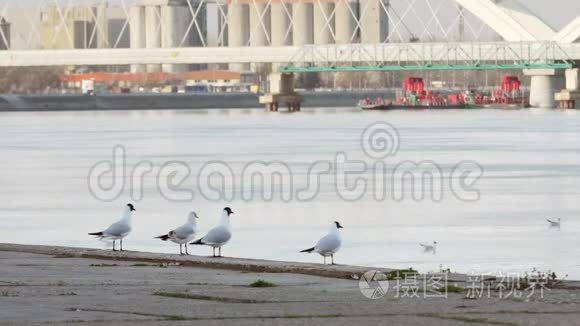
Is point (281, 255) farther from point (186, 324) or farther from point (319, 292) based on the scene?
point (186, 324)

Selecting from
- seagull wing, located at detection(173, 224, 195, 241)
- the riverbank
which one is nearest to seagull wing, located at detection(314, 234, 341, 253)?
the riverbank

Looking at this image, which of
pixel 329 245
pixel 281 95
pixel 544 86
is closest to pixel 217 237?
pixel 329 245

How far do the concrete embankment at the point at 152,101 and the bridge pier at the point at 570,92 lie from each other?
50.8 meters

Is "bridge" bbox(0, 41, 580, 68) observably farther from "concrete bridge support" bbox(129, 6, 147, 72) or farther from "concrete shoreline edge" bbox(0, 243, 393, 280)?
"concrete shoreline edge" bbox(0, 243, 393, 280)

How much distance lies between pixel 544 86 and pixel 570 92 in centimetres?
899

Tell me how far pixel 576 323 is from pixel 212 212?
14.7m

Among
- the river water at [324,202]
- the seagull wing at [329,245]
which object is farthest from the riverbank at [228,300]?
the river water at [324,202]

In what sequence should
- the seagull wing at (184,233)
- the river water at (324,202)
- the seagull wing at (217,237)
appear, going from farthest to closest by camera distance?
the river water at (324,202), the seagull wing at (184,233), the seagull wing at (217,237)

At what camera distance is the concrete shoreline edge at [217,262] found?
13570 mm

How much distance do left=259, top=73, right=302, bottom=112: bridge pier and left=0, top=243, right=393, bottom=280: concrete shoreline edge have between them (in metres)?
114

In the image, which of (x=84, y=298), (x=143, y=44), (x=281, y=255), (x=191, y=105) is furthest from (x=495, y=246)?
(x=143, y=44)

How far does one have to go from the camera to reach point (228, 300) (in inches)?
444

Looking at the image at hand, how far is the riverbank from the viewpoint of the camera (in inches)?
397

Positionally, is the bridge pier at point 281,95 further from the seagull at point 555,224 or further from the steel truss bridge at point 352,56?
the seagull at point 555,224
